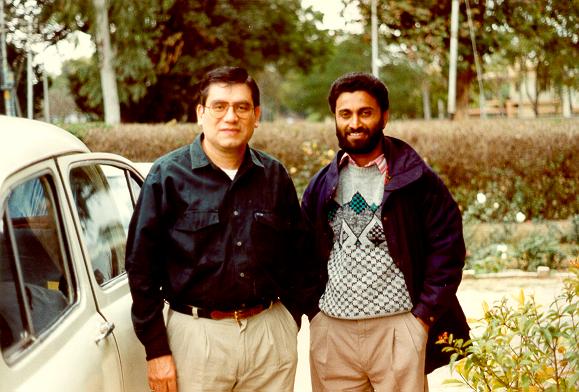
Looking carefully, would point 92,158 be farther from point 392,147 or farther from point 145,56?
point 145,56

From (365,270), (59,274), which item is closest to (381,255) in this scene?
(365,270)

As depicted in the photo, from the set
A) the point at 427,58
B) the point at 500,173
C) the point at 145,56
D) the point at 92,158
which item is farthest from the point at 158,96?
the point at 92,158

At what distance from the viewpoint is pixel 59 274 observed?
8.61 ft

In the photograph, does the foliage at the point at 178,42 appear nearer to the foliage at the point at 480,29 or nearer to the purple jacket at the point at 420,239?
the foliage at the point at 480,29

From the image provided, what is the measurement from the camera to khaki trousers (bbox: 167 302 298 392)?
2.82 meters

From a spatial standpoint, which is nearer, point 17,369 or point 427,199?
point 17,369

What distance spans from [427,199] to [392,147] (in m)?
0.26

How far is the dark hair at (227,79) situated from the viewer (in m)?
2.92

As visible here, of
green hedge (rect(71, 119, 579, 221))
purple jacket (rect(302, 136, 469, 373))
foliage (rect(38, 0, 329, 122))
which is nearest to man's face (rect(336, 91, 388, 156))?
purple jacket (rect(302, 136, 469, 373))

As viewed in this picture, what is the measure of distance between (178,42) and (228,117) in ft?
81.5

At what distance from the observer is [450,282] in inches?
125

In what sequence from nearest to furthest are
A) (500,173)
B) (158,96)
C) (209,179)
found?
(209,179) < (500,173) < (158,96)

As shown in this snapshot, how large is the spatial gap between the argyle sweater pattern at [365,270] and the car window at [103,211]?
0.92 metres

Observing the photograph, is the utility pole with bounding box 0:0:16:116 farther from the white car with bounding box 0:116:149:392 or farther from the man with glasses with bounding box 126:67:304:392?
the man with glasses with bounding box 126:67:304:392
